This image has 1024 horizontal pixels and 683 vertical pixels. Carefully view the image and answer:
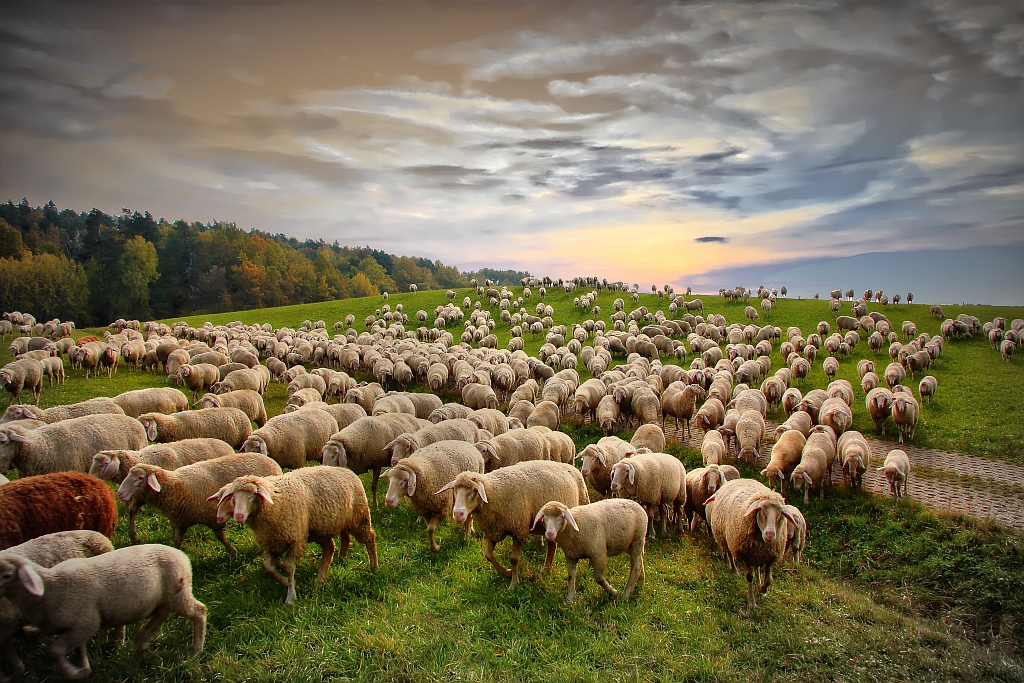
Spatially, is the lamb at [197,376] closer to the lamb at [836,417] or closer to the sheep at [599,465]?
the sheep at [599,465]

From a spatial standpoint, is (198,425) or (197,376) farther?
(197,376)

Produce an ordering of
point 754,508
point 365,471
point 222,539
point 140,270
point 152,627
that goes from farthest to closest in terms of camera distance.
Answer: point 140,270
point 365,471
point 754,508
point 222,539
point 152,627

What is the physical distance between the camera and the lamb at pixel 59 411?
35.3ft

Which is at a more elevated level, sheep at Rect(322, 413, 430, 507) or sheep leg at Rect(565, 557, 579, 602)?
sheep at Rect(322, 413, 430, 507)

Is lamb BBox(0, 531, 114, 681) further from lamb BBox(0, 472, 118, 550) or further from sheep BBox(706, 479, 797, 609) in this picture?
sheep BBox(706, 479, 797, 609)

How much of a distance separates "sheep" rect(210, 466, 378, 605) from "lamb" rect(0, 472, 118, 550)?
155 centimetres

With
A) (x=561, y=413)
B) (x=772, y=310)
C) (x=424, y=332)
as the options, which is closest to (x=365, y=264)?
(x=424, y=332)

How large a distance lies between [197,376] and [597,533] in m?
19.3

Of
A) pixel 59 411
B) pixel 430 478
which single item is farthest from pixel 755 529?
pixel 59 411

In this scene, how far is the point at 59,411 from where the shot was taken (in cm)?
1120

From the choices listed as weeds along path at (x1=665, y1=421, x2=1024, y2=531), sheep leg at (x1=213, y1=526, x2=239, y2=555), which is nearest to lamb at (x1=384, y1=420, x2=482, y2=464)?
sheep leg at (x1=213, y1=526, x2=239, y2=555)

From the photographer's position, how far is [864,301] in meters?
36.4

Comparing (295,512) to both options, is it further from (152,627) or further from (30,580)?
(30,580)

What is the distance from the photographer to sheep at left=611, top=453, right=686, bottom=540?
31.1 feet
